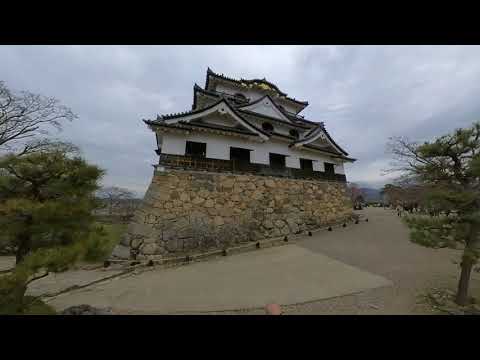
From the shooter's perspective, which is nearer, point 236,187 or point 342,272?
point 342,272

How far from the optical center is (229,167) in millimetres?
8586

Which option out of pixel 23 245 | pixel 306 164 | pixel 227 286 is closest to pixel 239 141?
pixel 306 164

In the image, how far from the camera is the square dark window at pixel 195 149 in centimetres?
817

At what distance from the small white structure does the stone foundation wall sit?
64 centimetres

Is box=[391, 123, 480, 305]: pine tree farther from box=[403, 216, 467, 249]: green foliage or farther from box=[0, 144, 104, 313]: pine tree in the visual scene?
box=[0, 144, 104, 313]: pine tree

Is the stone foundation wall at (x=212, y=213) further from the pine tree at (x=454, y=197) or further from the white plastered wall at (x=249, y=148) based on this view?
the pine tree at (x=454, y=197)

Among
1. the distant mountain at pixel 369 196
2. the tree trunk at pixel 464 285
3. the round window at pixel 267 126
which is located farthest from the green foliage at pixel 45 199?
the distant mountain at pixel 369 196

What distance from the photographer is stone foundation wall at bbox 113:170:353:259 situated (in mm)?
6742

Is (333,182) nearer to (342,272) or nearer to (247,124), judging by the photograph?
(247,124)

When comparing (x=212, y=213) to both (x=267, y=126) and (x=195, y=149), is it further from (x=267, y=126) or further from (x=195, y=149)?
(x=267, y=126)

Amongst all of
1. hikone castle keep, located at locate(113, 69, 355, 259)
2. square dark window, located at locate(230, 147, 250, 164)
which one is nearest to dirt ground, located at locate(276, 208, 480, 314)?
hikone castle keep, located at locate(113, 69, 355, 259)
